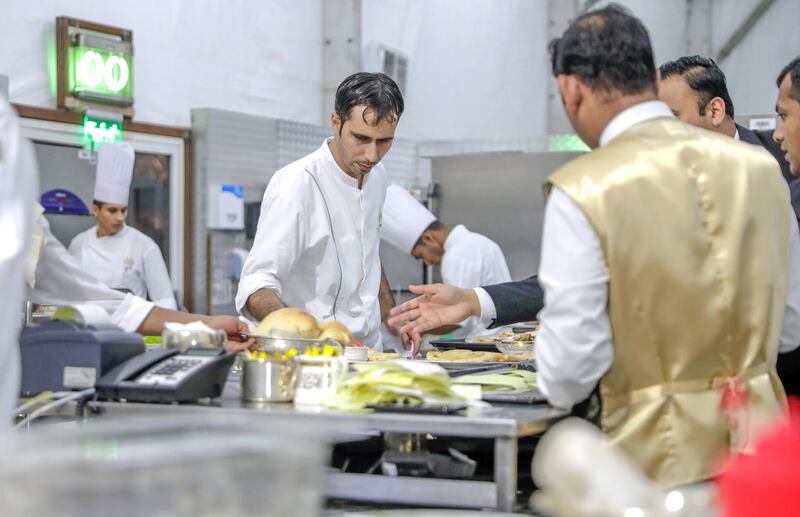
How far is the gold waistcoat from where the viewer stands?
190 centimetres

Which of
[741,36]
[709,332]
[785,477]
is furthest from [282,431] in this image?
[741,36]

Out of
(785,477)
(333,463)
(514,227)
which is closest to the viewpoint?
(785,477)

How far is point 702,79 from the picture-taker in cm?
358

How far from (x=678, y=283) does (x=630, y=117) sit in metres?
0.34

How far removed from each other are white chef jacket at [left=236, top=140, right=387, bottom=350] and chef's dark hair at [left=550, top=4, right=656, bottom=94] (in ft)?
5.10

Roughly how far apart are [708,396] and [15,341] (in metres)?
1.25

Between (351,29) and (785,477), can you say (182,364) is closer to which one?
(785,477)

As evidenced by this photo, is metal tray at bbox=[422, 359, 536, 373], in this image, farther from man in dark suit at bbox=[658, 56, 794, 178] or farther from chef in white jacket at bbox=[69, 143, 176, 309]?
chef in white jacket at bbox=[69, 143, 176, 309]

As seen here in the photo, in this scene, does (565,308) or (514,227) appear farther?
(514,227)

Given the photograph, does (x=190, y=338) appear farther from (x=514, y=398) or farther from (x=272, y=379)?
(x=514, y=398)

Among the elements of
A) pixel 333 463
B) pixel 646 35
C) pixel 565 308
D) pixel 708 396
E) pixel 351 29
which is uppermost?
pixel 351 29

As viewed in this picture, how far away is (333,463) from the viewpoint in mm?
2156

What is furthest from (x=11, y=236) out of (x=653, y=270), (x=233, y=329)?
(x=653, y=270)

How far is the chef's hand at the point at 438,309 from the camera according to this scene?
2.91 m
